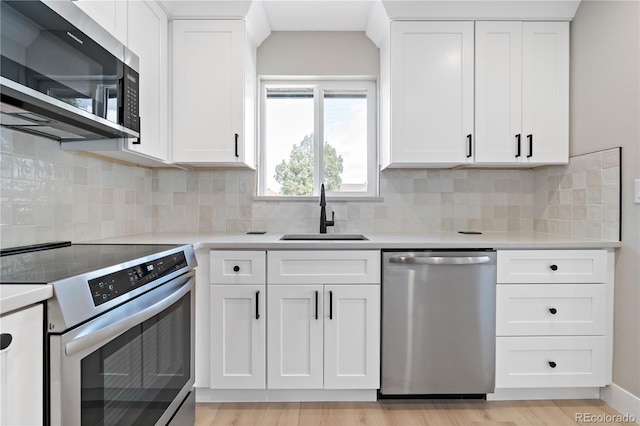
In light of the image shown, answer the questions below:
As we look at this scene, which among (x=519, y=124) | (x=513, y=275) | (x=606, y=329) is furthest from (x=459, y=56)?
(x=606, y=329)

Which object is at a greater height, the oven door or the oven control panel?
the oven control panel

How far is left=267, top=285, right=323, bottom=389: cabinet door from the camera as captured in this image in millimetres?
1882

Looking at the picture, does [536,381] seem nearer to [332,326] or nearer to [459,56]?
[332,326]

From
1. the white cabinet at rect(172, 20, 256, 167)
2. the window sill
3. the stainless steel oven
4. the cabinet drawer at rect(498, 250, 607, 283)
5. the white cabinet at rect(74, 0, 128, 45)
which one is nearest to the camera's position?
the stainless steel oven

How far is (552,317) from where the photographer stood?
191 centimetres

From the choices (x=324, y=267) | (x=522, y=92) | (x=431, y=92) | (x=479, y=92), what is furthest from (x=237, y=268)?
(x=522, y=92)

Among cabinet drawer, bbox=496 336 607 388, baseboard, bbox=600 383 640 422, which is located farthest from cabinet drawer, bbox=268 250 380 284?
baseboard, bbox=600 383 640 422

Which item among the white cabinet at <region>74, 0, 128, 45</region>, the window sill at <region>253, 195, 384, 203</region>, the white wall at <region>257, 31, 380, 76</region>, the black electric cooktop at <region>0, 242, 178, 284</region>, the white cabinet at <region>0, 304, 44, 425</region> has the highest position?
the white wall at <region>257, 31, 380, 76</region>

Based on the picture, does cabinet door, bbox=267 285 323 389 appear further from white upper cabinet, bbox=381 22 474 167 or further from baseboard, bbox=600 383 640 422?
baseboard, bbox=600 383 640 422

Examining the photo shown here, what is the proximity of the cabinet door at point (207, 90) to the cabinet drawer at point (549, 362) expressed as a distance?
1.92m

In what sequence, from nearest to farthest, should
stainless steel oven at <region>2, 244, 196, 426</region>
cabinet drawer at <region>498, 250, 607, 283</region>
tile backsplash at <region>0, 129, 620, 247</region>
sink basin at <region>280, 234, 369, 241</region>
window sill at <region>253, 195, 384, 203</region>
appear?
1. stainless steel oven at <region>2, 244, 196, 426</region>
2. cabinet drawer at <region>498, 250, 607, 283</region>
3. sink basin at <region>280, 234, 369, 241</region>
4. tile backsplash at <region>0, 129, 620, 247</region>
5. window sill at <region>253, 195, 384, 203</region>

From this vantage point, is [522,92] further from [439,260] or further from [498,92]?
[439,260]

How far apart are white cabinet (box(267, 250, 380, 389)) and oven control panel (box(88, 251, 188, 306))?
0.57m

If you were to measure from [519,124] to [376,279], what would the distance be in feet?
4.38
